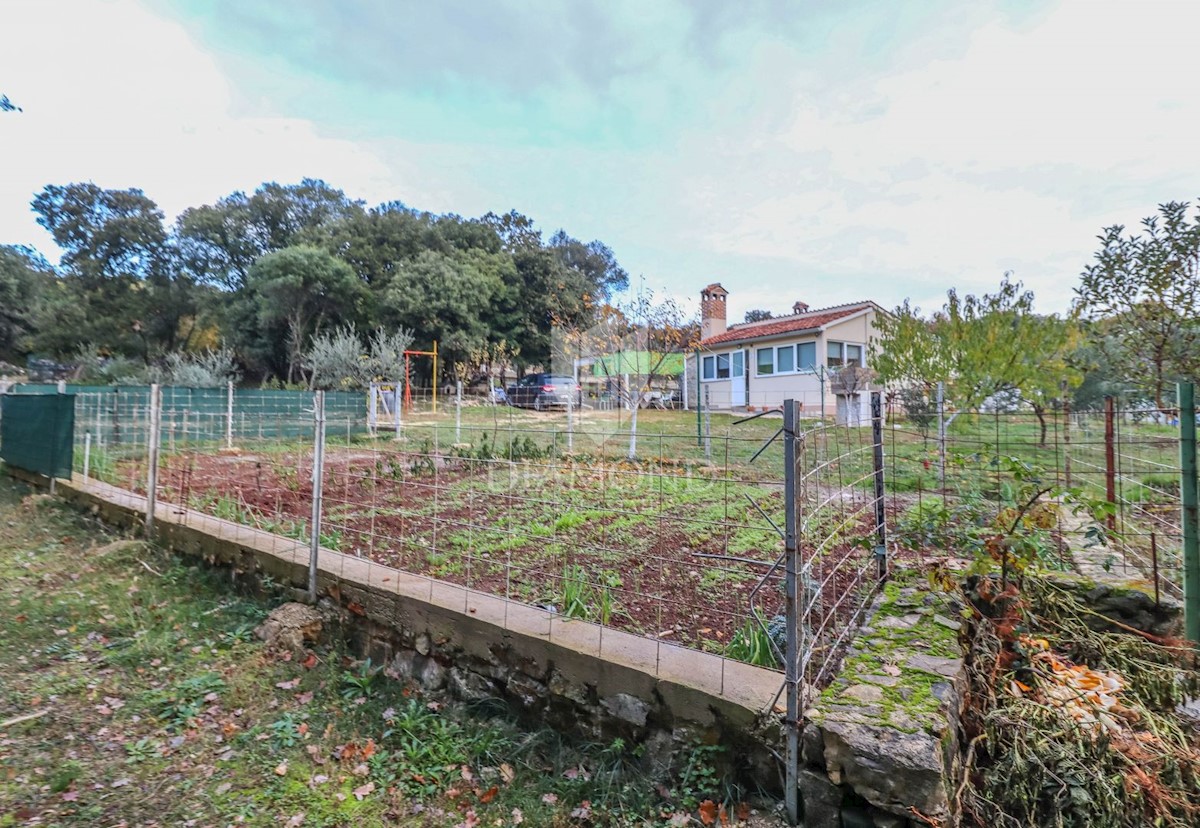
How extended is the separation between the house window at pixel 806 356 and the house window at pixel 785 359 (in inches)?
8.1

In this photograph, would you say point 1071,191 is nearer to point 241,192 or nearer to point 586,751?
point 586,751

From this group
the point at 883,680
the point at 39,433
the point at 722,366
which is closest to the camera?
the point at 883,680

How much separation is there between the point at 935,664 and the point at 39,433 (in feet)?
29.9

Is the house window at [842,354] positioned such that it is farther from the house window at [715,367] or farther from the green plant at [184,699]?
the green plant at [184,699]

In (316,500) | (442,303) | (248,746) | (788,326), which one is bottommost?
(248,746)

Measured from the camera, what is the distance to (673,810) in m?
1.79

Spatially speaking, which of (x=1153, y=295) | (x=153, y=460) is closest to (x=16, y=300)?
(x=153, y=460)

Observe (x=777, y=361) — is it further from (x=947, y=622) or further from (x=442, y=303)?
(x=947, y=622)

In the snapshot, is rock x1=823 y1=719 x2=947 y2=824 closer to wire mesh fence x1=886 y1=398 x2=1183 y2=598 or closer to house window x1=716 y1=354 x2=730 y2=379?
wire mesh fence x1=886 y1=398 x2=1183 y2=598

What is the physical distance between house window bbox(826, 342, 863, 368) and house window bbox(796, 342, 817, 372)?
44cm

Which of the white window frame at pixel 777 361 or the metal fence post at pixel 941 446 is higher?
the white window frame at pixel 777 361

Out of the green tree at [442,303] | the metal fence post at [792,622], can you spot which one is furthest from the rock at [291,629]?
the green tree at [442,303]

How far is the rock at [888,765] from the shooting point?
1.47 meters

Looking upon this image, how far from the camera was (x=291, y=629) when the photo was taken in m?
3.05
